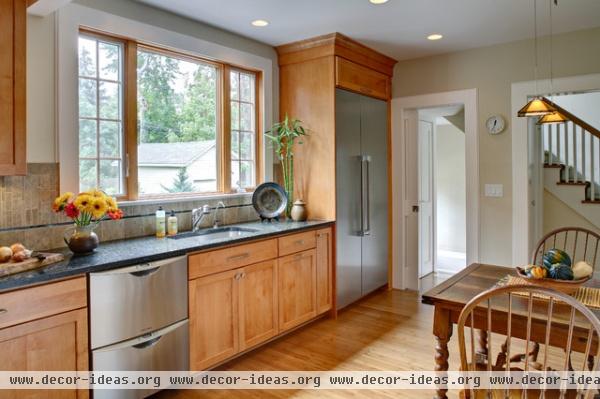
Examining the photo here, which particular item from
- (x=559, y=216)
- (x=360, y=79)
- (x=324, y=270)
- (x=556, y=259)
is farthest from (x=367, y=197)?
(x=559, y=216)

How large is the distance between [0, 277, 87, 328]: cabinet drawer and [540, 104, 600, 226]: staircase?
5052 millimetres

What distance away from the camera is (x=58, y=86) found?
2.45 meters

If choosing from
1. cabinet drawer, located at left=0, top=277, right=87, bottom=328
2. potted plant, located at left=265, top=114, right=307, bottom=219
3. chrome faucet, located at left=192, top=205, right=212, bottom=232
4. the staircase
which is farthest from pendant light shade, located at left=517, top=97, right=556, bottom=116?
the staircase

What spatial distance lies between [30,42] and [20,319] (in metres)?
1.57

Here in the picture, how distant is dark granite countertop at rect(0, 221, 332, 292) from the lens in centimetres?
180

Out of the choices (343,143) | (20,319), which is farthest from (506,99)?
(20,319)

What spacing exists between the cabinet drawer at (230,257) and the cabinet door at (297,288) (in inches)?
7.6

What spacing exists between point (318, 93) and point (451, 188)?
148 inches

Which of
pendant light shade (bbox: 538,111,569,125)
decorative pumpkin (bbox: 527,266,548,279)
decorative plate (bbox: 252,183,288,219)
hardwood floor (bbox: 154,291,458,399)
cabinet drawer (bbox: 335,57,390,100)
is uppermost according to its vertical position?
cabinet drawer (bbox: 335,57,390,100)

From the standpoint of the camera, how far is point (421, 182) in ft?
16.1

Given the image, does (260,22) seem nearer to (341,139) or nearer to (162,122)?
(162,122)

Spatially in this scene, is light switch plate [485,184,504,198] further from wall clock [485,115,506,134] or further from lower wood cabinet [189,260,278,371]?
lower wood cabinet [189,260,278,371]

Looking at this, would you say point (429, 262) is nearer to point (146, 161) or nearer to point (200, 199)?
point (200, 199)

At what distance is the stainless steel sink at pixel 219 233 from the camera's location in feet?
10.1
